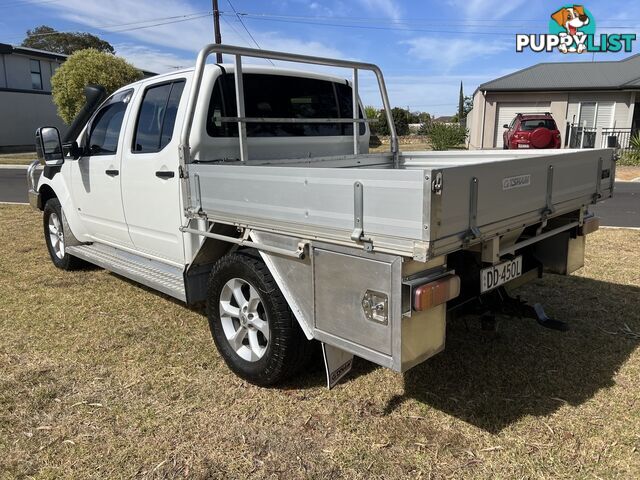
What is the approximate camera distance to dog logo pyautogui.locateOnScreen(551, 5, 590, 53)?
1000 inches

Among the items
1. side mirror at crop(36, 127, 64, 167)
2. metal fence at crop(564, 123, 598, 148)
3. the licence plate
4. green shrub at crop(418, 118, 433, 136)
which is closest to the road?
the licence plate

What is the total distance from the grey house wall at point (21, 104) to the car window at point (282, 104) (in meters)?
34.4

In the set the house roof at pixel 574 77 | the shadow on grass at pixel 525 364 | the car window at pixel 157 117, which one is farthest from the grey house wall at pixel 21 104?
the shadow on grass at pixel 525 364

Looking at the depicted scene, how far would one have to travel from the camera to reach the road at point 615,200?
8.52 meters

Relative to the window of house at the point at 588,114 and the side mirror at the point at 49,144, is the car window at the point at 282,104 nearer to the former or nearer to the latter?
the side mirror at the point at 49,144

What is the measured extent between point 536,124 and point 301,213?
1896 centimetres

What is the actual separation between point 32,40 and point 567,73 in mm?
52912

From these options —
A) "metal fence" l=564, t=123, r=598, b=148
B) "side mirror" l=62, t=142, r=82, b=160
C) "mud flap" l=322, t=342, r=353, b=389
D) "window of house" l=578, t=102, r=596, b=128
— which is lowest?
"mud flap" l=322, t=342, r=353, b=389

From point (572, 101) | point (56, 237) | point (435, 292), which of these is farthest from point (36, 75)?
point (435, 292)

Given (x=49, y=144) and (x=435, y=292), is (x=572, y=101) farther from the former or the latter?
(x=435, y=292)

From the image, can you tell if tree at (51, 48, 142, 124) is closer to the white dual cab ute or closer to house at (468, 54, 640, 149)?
house at (468, 54, 640, 149)

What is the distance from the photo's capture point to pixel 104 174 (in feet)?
15.6

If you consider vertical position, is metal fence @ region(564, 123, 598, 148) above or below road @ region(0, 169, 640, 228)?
above

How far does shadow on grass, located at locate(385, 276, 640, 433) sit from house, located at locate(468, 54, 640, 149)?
21.0 m
